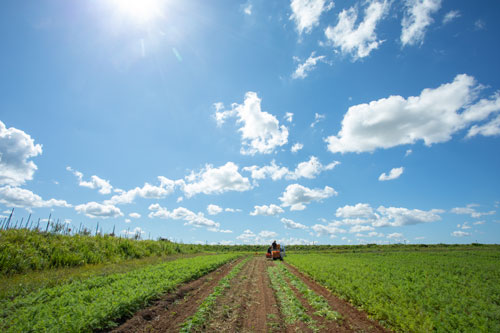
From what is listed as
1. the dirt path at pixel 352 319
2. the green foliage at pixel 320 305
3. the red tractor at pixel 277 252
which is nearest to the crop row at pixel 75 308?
the green foliage at pixel 320 305

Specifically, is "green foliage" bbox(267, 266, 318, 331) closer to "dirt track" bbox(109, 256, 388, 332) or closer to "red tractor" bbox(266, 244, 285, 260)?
"dirt track" bbox(109, 256, 388, 332)

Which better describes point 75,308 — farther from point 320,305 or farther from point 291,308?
point 320,305

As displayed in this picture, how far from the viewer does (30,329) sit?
5.61 m

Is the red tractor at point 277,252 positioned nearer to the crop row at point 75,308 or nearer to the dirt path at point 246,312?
Answer: the dirt path at point 246,312

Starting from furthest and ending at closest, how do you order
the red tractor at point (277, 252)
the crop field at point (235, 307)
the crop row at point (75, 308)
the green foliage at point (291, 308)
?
the red tractor at point (277, 252)
the green foliage at point (291, 308)
the crop field at point (235, 307)
the crop row at point (75, 308)

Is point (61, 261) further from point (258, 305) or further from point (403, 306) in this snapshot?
point (403, 306)

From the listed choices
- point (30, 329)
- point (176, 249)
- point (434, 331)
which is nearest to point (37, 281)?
point (30, 329)

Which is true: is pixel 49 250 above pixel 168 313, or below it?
above

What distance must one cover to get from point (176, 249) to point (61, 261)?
26.0 m

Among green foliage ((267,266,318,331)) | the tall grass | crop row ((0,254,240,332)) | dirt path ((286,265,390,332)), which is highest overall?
the tall grass

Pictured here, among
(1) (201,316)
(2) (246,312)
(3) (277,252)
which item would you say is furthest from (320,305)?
(3) (277,252)

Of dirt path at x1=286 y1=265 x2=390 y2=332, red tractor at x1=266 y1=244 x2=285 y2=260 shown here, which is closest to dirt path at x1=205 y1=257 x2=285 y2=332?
dirt path at x1=286 y1=265 x2=390 y2=332

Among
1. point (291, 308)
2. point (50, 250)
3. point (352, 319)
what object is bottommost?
point (352, 319)

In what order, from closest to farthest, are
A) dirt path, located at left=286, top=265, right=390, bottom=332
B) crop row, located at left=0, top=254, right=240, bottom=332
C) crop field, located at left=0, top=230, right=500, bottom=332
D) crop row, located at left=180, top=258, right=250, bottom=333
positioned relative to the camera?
crop row, located at left=0, top=254, right=240, bottom=332 < crop field, located at left=0, top=230, right=500, bottom=332 < crop row, located at left=180, top=258, right=250, bottom=333 < dirt path, located at left=286, top=265, right=390, bottom=332
